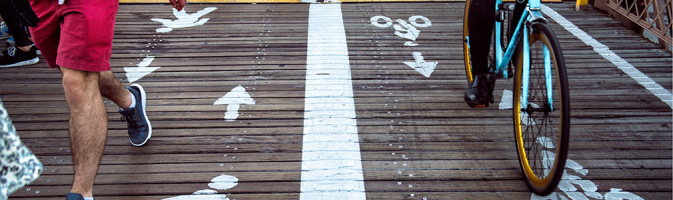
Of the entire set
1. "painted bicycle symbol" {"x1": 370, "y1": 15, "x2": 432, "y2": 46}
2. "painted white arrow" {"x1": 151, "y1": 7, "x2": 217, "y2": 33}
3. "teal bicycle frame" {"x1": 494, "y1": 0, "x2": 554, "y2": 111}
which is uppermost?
"teal bicycle frame" {"x1": 494, "y1": 0, "x2": 554, "y2": 111}

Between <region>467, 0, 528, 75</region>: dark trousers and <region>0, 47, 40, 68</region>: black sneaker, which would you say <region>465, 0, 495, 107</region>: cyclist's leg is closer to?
<region>467, 0, 528, 75</region>: dark trousers

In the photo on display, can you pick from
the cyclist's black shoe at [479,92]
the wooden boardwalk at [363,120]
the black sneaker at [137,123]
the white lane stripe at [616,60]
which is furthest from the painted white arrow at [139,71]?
the white lane stripe at [616,60]

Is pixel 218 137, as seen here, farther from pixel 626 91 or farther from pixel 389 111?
pixel 626 91

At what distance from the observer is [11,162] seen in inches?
48.3

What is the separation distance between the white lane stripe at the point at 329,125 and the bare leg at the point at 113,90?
879 mm

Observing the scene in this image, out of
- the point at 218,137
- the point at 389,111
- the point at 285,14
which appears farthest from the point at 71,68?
the point at 285,14

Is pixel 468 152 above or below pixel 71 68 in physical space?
below

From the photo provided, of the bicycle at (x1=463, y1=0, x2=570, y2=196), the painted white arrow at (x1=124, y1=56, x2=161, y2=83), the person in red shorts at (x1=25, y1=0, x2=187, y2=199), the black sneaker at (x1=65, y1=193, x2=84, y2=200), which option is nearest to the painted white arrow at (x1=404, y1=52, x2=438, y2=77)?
the bicycle at (x1=463, y1=0, x2=570, y2=196)

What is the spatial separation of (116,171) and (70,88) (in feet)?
1.86

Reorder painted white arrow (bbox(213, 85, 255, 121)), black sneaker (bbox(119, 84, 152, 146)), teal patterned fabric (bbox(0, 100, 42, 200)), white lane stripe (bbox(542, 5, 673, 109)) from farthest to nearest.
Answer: white lane stripe (bbox(542, 5, 673, 109)) → painted white arrow (bbox(213, 85, 255, 121)) → black sneaker (bbox(119, 84, 152, 146)) → teal patterned fabric (bbox(0, 100, 42, 200))

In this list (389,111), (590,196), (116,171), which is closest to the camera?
(590,196)

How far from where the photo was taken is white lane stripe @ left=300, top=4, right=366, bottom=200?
244 centimetres

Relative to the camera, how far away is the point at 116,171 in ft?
8.33

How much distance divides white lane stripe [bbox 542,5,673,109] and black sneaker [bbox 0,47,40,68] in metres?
3.94
